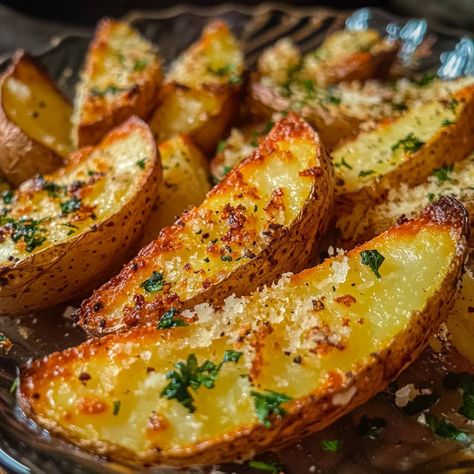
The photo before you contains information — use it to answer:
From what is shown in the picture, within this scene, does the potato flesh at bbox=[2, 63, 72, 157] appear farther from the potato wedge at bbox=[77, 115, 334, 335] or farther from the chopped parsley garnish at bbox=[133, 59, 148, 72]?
the potato wedge at bbox=[77, 115, 334, 335]

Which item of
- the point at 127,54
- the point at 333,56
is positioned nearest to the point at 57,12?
the point at 127,54

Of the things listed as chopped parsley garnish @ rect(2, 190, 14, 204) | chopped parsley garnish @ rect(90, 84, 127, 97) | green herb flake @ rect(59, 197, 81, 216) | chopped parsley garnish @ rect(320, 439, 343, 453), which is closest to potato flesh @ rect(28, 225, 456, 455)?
chopped parsley garnish @ rect(320, 439, 343, 453)

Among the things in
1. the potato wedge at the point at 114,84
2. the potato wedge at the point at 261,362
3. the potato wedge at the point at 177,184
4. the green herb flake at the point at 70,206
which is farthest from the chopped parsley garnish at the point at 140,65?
the potato wedge at the point at 261,362

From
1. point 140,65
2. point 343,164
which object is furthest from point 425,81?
point 140,65

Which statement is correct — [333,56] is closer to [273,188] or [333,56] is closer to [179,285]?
[273,188]

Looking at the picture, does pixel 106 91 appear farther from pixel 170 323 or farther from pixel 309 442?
pixel 309 442

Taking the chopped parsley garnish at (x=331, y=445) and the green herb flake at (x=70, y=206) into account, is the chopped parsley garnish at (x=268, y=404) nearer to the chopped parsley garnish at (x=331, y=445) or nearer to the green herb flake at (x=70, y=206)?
the chopped parsley garnish at (x=331, y=445)
